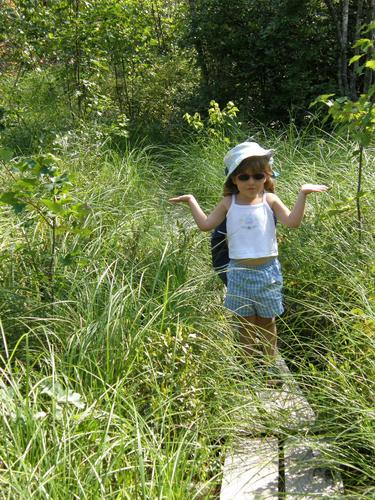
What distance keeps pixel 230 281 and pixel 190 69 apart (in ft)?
25.6

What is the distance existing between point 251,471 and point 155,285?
4.12 feet

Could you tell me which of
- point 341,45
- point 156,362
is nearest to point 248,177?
point 156,362

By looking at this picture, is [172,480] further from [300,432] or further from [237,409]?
[300,432]

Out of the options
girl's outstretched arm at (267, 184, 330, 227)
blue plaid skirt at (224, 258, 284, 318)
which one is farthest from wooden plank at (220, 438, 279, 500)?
girl's outstretched arm at (267, 184, 330, 227)

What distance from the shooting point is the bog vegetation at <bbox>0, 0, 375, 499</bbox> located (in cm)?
238

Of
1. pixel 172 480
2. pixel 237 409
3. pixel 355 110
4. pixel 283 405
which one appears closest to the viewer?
pixel 172 480

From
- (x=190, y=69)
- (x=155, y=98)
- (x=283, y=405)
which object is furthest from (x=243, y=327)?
(x=190, y=69)

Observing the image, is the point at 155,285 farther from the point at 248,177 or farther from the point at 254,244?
the point at 248,177

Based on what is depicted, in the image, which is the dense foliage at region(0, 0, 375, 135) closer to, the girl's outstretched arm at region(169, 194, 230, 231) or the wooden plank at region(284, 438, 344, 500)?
the girl's outstretched arm at region(169, 194, 230, 231)

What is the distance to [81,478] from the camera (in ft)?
7.24

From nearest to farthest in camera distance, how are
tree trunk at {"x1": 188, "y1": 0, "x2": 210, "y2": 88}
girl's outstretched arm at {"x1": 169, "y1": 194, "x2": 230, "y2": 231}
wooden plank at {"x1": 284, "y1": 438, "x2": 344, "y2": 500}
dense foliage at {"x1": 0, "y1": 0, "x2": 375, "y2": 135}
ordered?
wooden plank at {"x1": 284, "y1": 438, "x2": 344, "y2": 500} → girl's outstretched arm at {"x1": 169, "y1": 194, "x2": 230, "y2": 231} → dense foliage at {"x1": 0, "y1": 0, "x2": 375, "y2": 135} → tree trunk at {"x1": 188, "y1": 0, "x2": 210, "y2": 88}

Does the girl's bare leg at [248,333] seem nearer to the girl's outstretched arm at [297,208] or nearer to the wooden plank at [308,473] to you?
the girl's outstretched arm at [297,208]

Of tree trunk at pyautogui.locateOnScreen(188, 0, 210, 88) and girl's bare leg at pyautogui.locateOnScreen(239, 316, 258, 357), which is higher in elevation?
tree trunk at pyautogui.locateOnScreen(188, 0, 210, 88)

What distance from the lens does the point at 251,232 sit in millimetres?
3482
